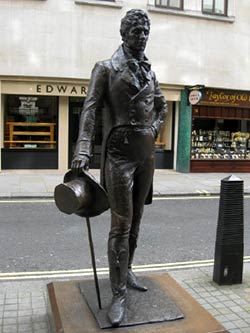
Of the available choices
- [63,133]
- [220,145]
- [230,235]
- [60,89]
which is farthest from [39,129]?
[230,235]

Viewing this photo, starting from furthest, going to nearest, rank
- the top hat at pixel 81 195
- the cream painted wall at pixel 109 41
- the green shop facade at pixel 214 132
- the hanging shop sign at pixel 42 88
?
the green shop facade at pixel 214 132, the hanging shop sign at pixel 42 88, the cream painted wall at pixel 109 41, the top hat at pixel 81 195

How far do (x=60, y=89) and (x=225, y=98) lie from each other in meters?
6.29

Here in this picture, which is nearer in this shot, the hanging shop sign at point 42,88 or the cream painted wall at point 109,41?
the cream painted wall at point 109,41

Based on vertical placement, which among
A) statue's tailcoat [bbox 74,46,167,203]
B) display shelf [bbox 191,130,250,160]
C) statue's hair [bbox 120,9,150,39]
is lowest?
display shelf [bbox 191,130,250,160]

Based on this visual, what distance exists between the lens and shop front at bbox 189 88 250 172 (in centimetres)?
1709

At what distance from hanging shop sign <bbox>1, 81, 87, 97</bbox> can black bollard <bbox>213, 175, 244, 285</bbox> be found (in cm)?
1121

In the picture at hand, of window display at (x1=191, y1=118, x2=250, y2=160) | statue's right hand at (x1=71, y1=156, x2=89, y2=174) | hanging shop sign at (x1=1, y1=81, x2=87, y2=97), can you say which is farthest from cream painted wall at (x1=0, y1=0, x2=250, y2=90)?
statue's right hand at (x1=71, y1=156, x2=89, y2=174)

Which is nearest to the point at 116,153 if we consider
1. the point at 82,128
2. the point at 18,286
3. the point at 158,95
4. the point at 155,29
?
the point at 82,128

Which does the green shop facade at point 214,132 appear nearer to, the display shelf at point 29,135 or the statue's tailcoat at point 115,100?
the display shelf at point 29,135

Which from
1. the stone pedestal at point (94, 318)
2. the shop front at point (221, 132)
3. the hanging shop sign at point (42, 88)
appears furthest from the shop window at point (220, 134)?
the stone pedestal at point (94, 318)

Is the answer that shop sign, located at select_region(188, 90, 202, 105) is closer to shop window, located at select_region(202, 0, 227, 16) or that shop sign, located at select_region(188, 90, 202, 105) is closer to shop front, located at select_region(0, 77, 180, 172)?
shop window, located at select_region(202, 0, 227, 16)

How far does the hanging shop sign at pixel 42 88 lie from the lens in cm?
1510

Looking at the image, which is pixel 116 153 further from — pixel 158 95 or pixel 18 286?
pixel 18 286

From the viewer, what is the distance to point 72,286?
3.99m
